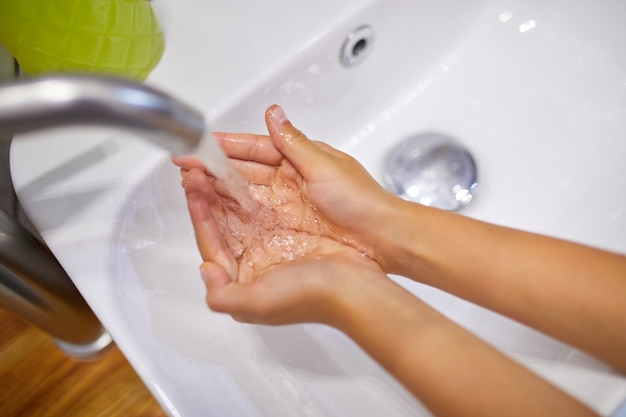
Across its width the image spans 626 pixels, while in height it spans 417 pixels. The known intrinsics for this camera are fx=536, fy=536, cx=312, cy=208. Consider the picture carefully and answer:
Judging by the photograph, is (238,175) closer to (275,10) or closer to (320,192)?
(320,192)

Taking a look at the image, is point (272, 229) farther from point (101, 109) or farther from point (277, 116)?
point (101, 109)

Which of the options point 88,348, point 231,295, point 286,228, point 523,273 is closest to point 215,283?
point 231,295

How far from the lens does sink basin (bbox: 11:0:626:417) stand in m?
0.45

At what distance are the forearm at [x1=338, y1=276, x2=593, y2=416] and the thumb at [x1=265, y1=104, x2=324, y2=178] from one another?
0.13 metres

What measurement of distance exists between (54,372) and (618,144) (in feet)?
2.55

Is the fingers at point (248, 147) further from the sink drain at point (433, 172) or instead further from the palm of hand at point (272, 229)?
the sink drain at point (433, 172)

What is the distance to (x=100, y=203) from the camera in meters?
0.46

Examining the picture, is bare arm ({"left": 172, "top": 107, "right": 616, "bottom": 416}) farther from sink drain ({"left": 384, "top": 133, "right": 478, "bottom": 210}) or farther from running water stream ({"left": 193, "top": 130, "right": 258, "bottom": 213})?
sink drain ({"left": 384, "top": 133, "right": 478, "bottom": 210})

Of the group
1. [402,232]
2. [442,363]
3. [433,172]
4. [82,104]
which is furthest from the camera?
[433,172]

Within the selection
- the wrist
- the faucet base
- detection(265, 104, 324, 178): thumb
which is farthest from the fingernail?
the faucet base

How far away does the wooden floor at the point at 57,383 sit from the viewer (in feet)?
2.41

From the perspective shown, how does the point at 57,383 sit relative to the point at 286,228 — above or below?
below

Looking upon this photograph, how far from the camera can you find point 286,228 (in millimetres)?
520

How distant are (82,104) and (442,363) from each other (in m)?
0.28
